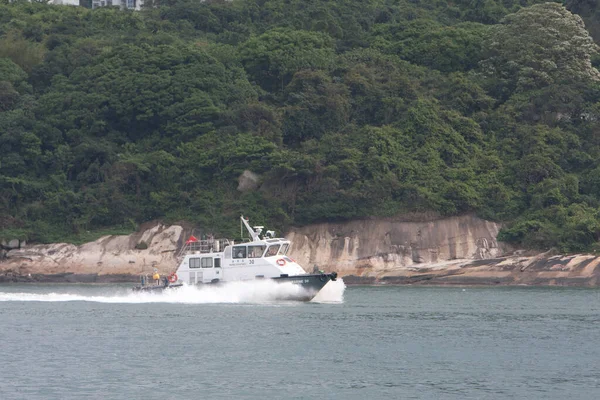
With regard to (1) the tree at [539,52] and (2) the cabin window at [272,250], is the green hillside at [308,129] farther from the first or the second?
(2) the cabin window at [272,250]

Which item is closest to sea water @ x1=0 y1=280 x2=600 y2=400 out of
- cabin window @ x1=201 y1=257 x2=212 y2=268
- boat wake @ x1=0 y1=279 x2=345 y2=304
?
boat wake @ x1=0 y1=279 x2=345 y2=304

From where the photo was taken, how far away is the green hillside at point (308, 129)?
8306 cm

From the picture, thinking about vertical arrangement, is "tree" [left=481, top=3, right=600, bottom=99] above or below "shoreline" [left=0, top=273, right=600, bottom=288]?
above

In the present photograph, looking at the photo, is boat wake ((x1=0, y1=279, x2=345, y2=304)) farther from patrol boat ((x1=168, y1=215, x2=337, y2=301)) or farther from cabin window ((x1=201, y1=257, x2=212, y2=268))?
cabin window ((x1=201, y1=257, x2=212, y2=268))

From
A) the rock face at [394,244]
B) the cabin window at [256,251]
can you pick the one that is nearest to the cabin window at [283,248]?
the cabin window at [256,251]

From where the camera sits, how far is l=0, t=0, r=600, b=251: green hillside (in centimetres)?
8306

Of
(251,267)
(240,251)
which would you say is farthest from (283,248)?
(240,251)

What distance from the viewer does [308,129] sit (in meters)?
90.4

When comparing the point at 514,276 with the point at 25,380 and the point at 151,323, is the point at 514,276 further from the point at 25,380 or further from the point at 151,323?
the point at 25,380

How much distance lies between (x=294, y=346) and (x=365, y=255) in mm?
36405

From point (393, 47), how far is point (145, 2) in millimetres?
39794

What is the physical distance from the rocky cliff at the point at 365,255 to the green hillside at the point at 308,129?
1341mm

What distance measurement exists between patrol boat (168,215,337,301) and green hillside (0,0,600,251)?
896 inches

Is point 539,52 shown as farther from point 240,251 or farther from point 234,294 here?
point 234,294
